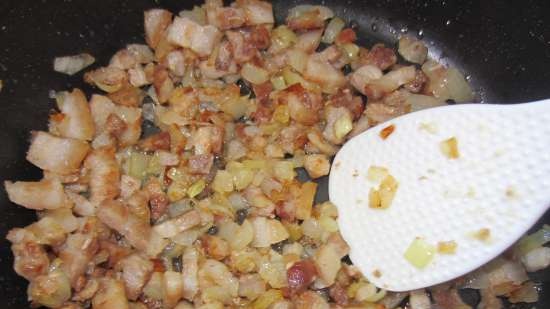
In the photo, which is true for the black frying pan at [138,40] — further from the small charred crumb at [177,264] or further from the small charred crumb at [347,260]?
the small charred crumb at [177,264]

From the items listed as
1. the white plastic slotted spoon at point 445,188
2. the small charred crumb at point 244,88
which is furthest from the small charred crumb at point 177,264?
the small charred crumb at point 244,88

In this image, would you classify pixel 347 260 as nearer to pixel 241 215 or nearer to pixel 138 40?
pixel 241 215

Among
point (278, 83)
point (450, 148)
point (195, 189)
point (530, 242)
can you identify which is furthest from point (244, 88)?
point (530, 242)

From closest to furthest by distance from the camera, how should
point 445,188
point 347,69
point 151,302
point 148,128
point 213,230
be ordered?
point 445,188, point 151,302, point 213,230, point 148,128, point 347,69

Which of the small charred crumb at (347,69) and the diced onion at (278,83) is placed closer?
the diced onion at (278,83)

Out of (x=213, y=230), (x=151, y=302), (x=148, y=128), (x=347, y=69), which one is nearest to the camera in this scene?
(x=151, y=302)

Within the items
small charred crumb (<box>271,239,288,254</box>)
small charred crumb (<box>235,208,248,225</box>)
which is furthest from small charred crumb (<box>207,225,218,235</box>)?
small charred crumb (<box>271,239,288,254</box>)

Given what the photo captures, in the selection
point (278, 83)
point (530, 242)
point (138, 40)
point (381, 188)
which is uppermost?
point (138, 40)

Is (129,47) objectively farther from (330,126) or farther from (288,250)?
(288,250)

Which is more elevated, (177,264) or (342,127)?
(342,127)
